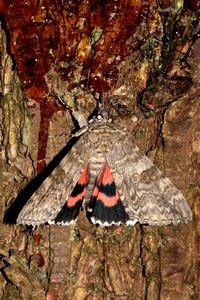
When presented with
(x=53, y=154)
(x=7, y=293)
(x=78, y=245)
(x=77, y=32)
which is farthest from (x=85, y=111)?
(x=7, y=293)

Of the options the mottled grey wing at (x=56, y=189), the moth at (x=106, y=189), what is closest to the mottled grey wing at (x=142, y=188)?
the moth at (x=106, y=189)

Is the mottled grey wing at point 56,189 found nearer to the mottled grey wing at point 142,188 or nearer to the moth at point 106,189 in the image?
the moth at point 106,189

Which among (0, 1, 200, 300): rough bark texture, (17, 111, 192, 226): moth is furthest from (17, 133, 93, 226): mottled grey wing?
(0, 1, 200, 300): rough bark texture

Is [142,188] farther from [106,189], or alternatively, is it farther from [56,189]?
[56,189]

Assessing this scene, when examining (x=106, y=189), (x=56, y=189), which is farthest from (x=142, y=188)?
(x=56, y=189)

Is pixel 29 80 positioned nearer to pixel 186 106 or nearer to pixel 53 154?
pixel 53 154

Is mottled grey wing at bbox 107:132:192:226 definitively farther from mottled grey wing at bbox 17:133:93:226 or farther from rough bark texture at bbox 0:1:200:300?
mottled grey wing at bbox 17:133:93:226
